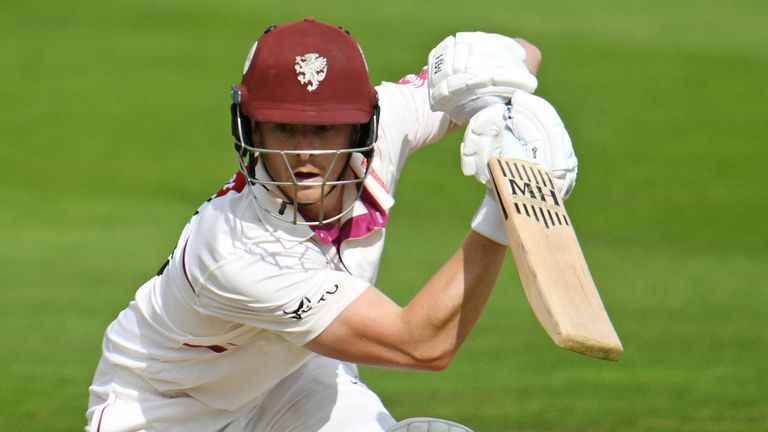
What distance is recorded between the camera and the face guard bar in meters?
3.65

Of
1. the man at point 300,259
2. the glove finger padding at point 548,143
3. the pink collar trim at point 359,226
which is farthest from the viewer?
the pink collar trim at point 359,226

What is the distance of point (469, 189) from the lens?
955 cm

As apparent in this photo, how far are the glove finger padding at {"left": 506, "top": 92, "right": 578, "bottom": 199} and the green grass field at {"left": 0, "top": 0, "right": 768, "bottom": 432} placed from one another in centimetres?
288

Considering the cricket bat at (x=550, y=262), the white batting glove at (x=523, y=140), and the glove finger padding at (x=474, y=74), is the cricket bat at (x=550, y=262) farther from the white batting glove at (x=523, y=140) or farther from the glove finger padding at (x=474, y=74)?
the glove finger padding at (x=474, y=74)

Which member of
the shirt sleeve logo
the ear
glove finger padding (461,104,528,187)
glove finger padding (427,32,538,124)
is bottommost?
the shirt sleeve logo

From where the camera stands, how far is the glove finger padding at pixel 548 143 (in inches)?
134

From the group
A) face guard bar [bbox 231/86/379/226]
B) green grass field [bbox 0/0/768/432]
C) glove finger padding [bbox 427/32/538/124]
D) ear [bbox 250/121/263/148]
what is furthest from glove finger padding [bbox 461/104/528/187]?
green grass field [bbox 0/0/768/432]

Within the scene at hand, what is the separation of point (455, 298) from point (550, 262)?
298mm

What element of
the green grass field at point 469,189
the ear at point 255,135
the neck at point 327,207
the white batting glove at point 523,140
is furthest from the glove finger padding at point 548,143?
the green grass field at point 469,189

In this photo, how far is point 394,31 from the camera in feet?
40.6

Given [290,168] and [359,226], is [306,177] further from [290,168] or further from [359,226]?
[359,226]

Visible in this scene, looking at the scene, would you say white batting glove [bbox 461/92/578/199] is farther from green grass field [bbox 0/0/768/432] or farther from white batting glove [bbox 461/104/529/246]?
green grass field [bbox 0/0/768/432]

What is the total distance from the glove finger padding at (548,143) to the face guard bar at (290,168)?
1.68 ft

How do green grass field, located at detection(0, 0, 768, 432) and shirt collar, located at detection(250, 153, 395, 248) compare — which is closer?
shirt collar, located at detection(250, 153, 395, 248)
